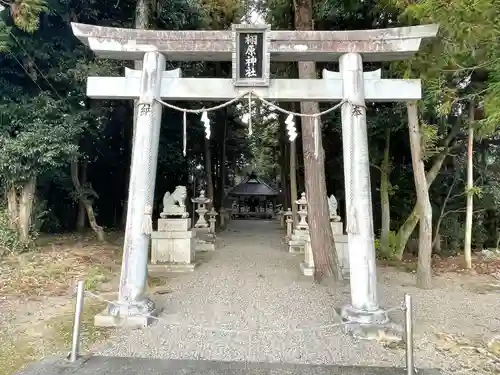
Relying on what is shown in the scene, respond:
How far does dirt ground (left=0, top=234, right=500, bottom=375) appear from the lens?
4.68m

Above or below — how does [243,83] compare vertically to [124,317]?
above

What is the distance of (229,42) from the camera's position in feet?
18.8

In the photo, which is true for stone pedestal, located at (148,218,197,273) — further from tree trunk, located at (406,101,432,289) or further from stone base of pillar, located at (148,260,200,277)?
tree trunk, located at (406,101,432,289)

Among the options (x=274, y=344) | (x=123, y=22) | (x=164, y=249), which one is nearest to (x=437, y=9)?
(x=274, y=344)

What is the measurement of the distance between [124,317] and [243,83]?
3504 millimetres

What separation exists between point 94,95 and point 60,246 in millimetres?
6815

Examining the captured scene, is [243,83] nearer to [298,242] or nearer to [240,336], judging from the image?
[240,336]

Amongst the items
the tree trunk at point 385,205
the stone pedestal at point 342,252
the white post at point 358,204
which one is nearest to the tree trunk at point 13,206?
the stone pedestal at point 342,252

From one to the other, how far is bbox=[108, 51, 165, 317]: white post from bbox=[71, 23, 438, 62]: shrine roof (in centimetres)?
25

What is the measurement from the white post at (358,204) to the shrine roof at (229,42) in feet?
0.78

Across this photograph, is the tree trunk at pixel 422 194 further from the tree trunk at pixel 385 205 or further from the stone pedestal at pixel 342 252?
the tree trunk at pixel 385 205

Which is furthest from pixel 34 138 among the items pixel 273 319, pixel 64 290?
pixel 273 319

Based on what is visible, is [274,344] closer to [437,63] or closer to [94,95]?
[94,95]

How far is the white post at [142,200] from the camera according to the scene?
17.8ft
